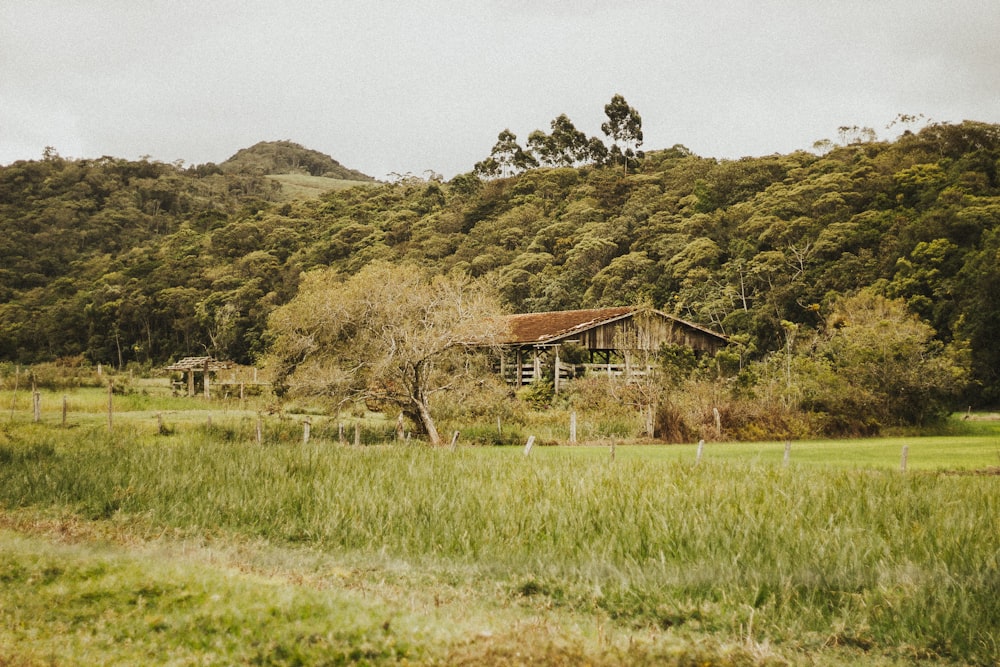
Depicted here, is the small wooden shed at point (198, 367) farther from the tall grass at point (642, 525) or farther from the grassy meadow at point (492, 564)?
the grassy meadow at point (492, 564)

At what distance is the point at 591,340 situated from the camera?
3603cm

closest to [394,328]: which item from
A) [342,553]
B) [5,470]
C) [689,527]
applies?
[5,470]

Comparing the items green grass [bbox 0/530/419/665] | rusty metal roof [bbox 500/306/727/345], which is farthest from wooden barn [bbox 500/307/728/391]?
green grass [bbox 0/530/419/665]

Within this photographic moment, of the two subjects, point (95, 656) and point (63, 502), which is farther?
point (63, 502)

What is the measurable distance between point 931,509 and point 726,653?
544cm

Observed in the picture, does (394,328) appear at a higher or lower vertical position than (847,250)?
lower

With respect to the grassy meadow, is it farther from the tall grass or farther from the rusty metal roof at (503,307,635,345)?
the rusty metal roof at (503,307,635,345)

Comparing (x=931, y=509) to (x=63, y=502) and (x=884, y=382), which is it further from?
(x=884, y=382)

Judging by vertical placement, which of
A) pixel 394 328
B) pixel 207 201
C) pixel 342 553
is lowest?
pixel 342 553

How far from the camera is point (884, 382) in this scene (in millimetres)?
29250

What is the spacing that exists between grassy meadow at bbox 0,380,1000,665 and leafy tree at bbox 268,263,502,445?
10.1 meters

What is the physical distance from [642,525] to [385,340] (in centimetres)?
1718

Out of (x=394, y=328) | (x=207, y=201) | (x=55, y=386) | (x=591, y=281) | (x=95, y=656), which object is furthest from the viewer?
(x=207, y=201)

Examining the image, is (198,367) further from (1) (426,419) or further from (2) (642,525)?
(2) (642,525)
